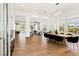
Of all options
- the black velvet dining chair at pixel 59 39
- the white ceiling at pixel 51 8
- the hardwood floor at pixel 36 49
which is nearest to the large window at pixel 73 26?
the white ceiling at pixel 51 8

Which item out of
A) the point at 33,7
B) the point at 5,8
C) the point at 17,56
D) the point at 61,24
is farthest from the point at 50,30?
the point at 5,8

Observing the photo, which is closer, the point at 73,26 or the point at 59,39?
the point at 73,26

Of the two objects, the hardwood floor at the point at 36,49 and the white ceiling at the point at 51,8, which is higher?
the white ceiling at the point at 51,8

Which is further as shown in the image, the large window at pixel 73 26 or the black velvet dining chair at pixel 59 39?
the black velvet dining chair at pixel 59 39

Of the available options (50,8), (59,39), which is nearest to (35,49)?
(59,39)

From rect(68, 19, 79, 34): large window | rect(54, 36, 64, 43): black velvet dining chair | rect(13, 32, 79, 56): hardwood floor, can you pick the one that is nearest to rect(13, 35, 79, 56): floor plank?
rect(13, 32, 79, 56): hardwood floor

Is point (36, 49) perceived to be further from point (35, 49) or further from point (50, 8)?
point (50, 8)

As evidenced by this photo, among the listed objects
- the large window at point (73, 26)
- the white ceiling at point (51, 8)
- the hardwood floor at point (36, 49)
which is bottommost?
the hardwood floor at point (36, 49)

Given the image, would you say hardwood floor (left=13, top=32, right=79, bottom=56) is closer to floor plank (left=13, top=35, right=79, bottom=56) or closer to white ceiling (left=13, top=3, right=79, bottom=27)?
floor plank (left=13, top=35, right=79, bottom=56)

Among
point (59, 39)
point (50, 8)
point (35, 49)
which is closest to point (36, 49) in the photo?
point (35, 49)

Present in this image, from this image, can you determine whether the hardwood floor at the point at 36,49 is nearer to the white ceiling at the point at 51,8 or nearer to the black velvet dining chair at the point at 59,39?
the black velvet dining chair at the point at 59,39

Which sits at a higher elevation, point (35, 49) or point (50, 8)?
point (50, 8)

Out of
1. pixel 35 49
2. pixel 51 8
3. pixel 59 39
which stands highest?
pixel 51 8

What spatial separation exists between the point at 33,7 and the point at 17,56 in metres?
1.21
